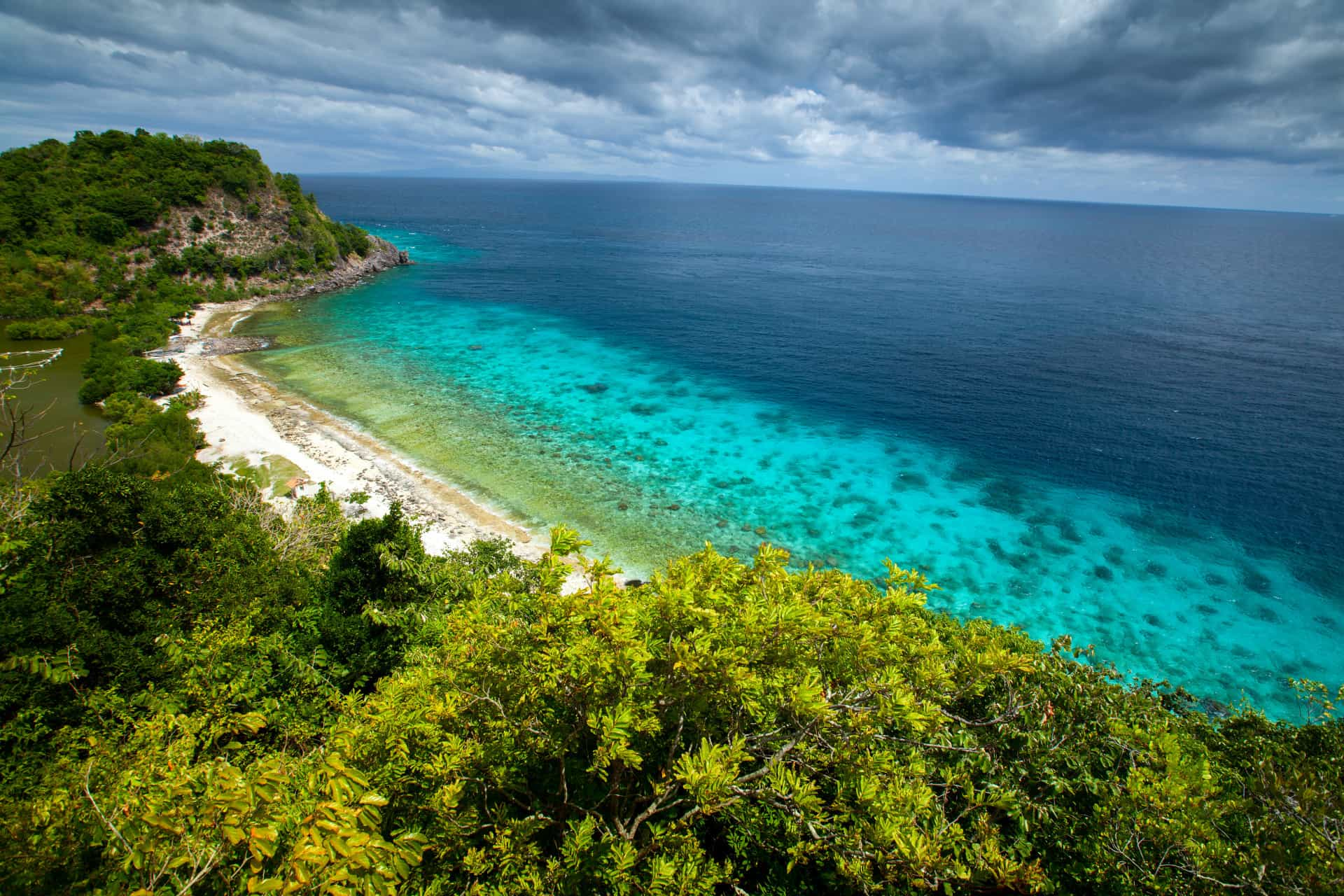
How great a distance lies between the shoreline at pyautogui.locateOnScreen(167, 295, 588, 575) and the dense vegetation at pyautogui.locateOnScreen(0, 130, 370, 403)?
5427 millimetres

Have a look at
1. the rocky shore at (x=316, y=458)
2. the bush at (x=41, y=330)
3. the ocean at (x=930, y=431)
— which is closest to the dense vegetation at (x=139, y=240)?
the bush at (x=41, y=330)

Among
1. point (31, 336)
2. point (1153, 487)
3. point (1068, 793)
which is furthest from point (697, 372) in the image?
point (31, 336)

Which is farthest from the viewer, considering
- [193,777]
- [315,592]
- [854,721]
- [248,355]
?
[248,355]

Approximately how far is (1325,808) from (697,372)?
51.1m

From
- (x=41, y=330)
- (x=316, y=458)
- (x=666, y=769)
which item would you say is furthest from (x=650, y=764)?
(x=41, y=330)

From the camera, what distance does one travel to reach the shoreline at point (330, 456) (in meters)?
30.3

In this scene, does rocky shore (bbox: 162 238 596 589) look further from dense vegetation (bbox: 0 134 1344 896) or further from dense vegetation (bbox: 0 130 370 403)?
dense vegetation (bbox: 0 134 1344 896)

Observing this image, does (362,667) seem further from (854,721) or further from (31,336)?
(31,336)

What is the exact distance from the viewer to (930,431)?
44.9 meters

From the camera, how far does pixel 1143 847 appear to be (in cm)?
823

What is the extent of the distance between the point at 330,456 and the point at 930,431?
4221 centimetres

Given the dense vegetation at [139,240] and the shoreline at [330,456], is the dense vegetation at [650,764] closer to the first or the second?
the shoreline at [330,456]

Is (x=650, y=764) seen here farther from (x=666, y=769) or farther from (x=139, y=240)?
(x=139, y=240)

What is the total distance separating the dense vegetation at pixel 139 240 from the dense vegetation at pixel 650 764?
43.0 metres
